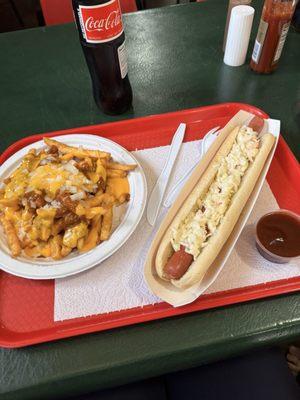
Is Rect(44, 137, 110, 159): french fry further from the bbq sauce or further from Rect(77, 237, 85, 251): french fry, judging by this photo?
the bbq sauce

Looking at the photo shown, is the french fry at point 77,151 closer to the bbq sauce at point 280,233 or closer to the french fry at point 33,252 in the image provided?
the french fry at point 33,252

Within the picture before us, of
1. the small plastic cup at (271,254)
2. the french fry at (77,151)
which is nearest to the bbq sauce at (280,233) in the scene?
the small plastic cup at (271,254)

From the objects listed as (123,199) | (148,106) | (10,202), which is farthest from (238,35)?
(10,202)

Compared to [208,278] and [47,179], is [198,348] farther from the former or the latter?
[47,179]

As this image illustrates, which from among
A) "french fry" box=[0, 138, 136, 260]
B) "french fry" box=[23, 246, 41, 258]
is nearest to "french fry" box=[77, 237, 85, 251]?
"french fry" box=[0, 138, 136, 260]

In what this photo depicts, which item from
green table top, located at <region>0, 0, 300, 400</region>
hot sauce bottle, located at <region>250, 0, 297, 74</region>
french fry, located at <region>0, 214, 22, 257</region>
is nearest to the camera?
green table top, located at <region>0, 0, 300, 400</region>

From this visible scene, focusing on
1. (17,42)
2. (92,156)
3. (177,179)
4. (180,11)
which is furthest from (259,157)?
(17,42)

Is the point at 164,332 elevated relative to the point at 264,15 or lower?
lower
